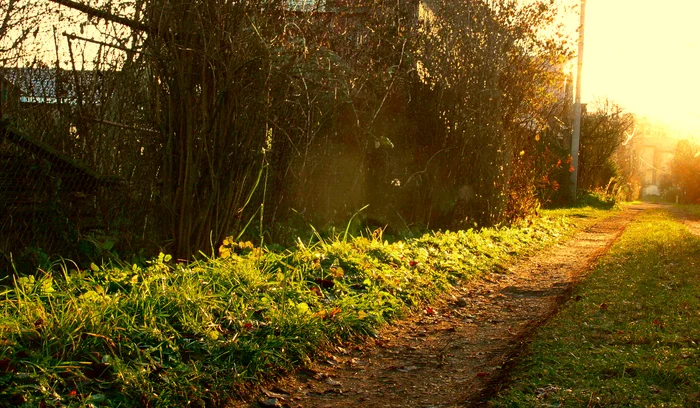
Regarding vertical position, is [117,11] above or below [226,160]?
above

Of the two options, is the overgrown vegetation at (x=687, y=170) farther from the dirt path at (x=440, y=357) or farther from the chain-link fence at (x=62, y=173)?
the chain-link fence at (x=62, y=173)

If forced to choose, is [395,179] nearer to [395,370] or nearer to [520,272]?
[520,272]

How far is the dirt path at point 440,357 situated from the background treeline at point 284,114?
7.48 ft

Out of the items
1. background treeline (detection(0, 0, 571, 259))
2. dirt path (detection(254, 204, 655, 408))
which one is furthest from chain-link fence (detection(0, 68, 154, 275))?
dirt path (detection(254, 204, 655, 408))

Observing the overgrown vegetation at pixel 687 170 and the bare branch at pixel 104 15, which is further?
the overgrown vegetation at pixel 687 170

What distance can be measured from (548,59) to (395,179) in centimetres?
573

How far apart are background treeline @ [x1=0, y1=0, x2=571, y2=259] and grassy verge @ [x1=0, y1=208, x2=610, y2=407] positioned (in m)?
0.75

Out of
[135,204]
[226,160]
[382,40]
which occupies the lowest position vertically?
[135,204]

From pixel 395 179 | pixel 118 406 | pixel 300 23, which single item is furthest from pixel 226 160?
pixel 395 179

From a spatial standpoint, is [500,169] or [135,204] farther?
[500,169]

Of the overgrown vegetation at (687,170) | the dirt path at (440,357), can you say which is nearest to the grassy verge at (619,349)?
the dirt path at (440,357)

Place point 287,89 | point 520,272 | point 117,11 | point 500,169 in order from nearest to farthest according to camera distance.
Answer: point 117,11
point 287,89
point 520,272
point 500,169

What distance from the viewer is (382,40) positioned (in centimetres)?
1212

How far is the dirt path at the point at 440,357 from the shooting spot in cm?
450
